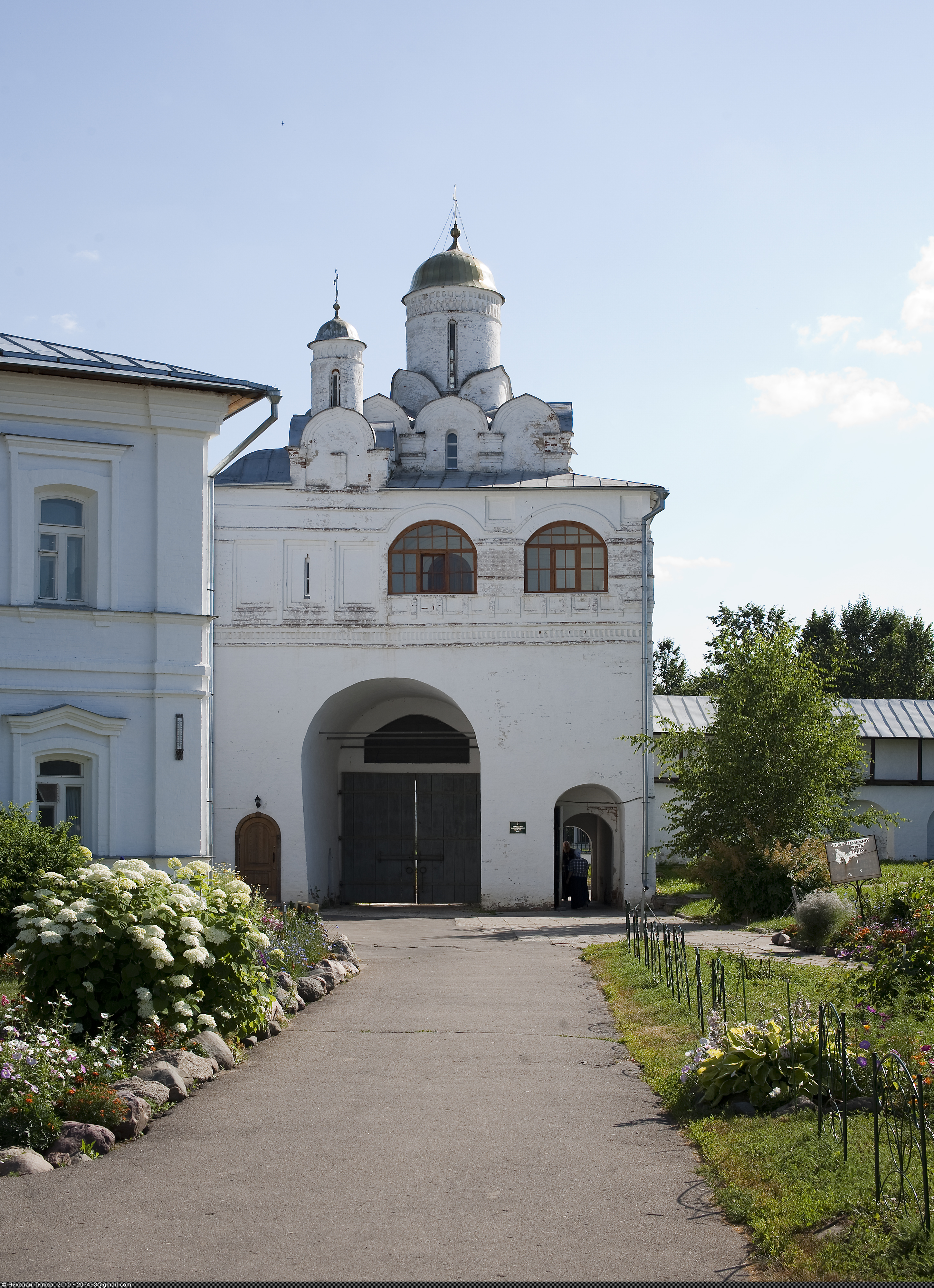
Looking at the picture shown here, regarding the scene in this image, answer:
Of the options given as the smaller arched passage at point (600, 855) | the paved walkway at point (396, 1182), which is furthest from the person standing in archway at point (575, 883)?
the paved walkway at point (396, 1182)

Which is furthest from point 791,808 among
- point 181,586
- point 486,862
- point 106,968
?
point 106,968

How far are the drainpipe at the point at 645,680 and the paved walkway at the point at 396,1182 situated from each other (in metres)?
16.5

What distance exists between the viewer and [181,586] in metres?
15.1

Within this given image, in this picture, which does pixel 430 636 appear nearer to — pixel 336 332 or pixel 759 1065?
pixel 336 332

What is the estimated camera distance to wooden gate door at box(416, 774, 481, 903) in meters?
30.1

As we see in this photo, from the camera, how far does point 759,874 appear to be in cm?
2188

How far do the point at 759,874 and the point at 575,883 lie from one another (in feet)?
27.5

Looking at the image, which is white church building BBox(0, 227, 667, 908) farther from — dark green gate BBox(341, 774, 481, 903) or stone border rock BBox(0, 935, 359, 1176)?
stone border rock BBox(0, 935, 359, 1176)

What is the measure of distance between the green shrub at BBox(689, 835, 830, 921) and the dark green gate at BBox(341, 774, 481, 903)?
27.7 ft

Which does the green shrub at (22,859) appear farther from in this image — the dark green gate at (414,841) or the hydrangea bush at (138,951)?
the dark green gate at (414,841)

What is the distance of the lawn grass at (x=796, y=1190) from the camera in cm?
513

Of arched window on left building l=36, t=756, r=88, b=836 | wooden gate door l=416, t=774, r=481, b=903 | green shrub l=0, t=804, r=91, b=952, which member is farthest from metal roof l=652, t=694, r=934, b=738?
green shrub l=0, t=804, r=91, b=952

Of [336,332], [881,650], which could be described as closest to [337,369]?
[336,332]

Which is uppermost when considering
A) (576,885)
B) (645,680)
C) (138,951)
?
(645,680)
